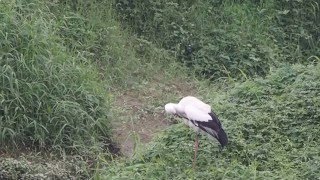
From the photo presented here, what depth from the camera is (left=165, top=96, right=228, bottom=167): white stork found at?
19.0 ft

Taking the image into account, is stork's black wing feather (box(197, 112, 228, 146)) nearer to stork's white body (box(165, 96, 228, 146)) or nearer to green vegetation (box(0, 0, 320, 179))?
stork's white body (box(165, 96, 228, 146))

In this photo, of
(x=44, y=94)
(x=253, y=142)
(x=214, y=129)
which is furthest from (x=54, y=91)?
(x=253, y=142)

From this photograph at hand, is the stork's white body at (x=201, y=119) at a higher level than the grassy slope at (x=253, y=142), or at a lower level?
higher

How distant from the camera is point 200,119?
229 inches

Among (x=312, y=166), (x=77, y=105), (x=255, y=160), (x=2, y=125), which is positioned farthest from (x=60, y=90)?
(x=312, y=166)

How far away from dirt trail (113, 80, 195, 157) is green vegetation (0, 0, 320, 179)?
3 cm

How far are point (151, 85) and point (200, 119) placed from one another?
7.95 ft

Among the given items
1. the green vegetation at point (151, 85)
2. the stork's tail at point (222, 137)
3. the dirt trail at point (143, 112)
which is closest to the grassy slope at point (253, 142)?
the green vegetation at point (151, 85)

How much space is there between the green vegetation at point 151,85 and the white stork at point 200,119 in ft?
0.79

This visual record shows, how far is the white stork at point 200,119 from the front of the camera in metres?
5.79

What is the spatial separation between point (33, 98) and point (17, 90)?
162 millimetres

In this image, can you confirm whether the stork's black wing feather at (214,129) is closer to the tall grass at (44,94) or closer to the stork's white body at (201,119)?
the stork's white body at (201,119)

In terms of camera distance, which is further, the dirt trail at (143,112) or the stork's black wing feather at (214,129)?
the dirt trail at (143,112)

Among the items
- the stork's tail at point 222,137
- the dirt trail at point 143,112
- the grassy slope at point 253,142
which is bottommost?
the dirt trail at point 143,112
